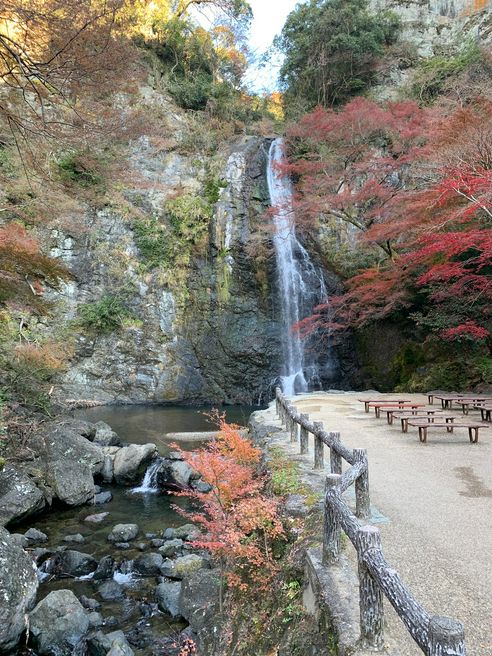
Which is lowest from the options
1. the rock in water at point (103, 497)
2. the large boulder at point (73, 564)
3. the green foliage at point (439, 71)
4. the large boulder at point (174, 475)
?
the large boulder at point (73, 564)

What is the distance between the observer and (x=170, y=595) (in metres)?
5.32

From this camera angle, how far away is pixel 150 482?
957cm

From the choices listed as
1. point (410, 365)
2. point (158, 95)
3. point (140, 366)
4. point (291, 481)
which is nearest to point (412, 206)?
point (410, 365)

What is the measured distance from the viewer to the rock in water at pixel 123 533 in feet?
22.7

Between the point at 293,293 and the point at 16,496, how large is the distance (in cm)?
1472

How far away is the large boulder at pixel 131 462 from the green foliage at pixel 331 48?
21.9 m

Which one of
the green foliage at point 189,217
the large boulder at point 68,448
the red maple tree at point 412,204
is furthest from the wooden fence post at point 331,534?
the green foliage at point 189,217

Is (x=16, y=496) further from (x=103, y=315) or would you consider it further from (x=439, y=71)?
(x=439, y=71)

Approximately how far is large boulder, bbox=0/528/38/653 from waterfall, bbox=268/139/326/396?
48.0ft

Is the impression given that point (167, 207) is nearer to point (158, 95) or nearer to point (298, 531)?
point (158, 95)

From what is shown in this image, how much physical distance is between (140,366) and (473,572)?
1741cm

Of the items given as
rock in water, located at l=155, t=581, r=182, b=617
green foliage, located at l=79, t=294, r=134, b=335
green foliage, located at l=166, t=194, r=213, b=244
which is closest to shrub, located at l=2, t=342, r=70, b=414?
rock in water, located at l=155, t=581, r=182, b=617

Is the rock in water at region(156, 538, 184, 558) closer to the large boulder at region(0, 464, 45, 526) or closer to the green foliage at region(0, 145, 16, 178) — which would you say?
the large boulder at region(0, 464, 45, 526)

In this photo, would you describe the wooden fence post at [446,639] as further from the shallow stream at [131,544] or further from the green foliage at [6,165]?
the green foliage at [6,165]
